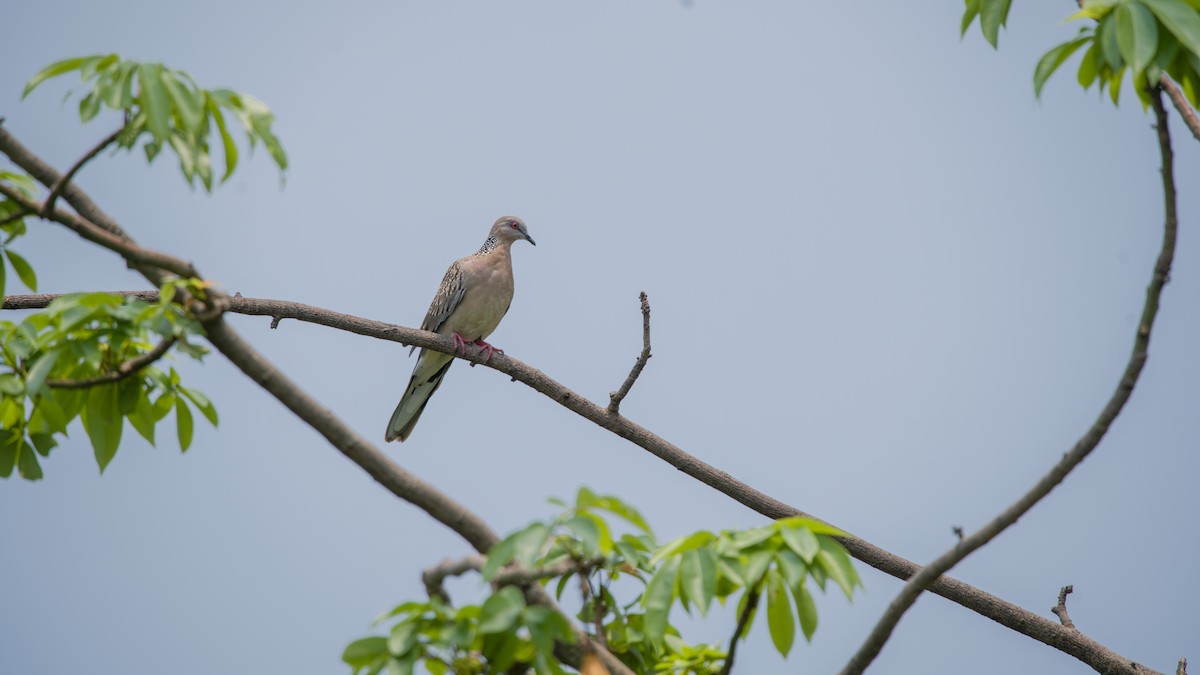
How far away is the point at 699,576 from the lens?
2.31m

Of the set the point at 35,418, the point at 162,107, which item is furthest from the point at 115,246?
the point at 35,418

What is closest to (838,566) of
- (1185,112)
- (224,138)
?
(224,138)

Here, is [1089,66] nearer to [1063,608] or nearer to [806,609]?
[806,609]

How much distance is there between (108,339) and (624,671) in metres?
1.49

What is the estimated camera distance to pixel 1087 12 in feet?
7.79

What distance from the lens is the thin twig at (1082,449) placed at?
7.74 ft

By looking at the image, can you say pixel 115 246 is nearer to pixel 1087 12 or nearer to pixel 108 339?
pixel 108 339

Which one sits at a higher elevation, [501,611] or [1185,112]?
[1185,112]

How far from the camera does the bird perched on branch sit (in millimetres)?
8148

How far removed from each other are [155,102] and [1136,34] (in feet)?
6.51

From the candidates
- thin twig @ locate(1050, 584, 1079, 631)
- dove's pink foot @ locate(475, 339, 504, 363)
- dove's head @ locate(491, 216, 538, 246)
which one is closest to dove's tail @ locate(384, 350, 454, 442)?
dove's pink foot @ locate(475, 339, 504, 363)

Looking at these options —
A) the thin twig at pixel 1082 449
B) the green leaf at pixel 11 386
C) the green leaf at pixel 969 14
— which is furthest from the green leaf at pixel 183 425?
the green leaf at pixel 969 14

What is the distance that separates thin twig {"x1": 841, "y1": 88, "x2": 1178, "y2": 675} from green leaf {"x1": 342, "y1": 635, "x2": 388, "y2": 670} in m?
1.01

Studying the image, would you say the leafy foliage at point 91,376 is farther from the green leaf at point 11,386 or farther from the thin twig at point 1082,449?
the thin twig at point 1082,449
